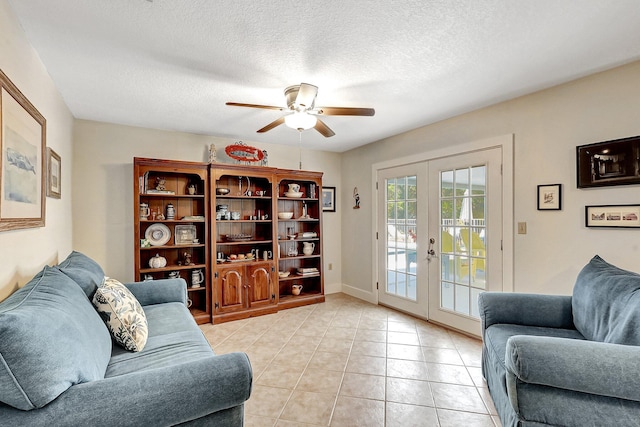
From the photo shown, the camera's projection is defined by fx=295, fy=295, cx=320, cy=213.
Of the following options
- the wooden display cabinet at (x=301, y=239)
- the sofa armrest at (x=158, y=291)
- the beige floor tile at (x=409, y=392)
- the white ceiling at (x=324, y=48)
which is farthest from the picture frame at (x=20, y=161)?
the wooden display cabinet at (x=301, y=239)

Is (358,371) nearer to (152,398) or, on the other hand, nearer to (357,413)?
(357,413)

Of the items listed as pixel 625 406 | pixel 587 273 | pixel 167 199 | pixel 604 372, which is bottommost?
pixel 625 406

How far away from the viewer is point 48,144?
2234 mm

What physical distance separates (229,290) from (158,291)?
1.15m

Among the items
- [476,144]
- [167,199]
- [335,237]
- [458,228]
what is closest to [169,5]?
[167,199]

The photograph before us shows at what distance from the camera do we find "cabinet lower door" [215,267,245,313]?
142 inches

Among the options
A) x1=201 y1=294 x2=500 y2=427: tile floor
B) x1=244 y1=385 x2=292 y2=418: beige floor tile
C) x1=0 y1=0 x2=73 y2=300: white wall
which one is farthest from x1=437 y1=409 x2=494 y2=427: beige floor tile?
x1=0 y1=0 x2=73 y2=300: white wall

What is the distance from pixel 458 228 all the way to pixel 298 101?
219 cm

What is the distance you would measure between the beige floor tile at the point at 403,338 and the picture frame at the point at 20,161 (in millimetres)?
3001

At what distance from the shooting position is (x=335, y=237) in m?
4.96

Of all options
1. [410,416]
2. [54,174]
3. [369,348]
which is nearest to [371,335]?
[369,348]

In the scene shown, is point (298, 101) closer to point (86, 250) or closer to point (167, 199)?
point (167, 199)

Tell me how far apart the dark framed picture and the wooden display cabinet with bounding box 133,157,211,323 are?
3675 mm

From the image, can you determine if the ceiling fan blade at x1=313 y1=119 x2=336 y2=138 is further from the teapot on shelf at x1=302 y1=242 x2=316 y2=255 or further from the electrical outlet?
the teapot on shelf at x1=302 y1=242 x2=316 y2=255
